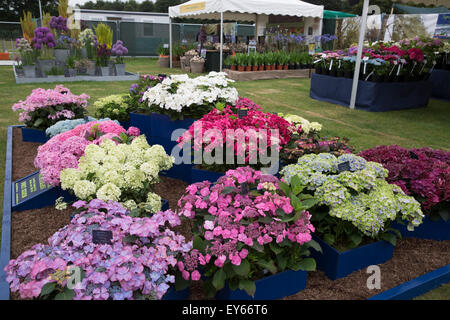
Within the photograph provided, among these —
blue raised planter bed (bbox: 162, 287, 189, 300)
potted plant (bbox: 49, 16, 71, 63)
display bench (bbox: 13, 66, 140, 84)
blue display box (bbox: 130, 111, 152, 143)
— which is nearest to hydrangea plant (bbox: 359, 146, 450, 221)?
blue raised planter bed (bbox: 162, 287, 189, 300)

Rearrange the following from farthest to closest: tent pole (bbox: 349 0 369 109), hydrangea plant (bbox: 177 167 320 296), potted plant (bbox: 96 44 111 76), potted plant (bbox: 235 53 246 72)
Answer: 1. potted plant (bbox: 235 53 246 72)
2. potted plant (bbox: 96 44 111 76)
3. tent pole (bbox: 349 0 369 109)
4. hydrangea plant (bbox: 177 167 320 296)

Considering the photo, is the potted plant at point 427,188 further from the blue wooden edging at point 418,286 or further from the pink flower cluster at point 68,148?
the pink flower cluster at point 68,148

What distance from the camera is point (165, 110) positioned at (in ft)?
12.1

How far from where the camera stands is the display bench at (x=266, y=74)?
1132 cm

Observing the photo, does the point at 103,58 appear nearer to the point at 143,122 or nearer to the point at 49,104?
the point at 49,104

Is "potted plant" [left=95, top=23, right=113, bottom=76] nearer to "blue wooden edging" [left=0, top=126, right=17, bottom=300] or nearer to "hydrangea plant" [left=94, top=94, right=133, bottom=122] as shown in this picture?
"hydrangea plant" [left=94, top=94, right=133, bottom=122]

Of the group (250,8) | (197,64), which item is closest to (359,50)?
(250,8)

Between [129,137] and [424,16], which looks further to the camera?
[424,16]

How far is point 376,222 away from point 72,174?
1983 mm

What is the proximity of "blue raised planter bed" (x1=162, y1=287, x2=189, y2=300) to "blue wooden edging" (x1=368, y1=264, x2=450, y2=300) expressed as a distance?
101 centimetres

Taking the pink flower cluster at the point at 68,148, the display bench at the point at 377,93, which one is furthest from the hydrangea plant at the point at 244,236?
the display bench at the point at 377,93

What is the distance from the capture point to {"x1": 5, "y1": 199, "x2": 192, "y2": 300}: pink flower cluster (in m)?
1.52
